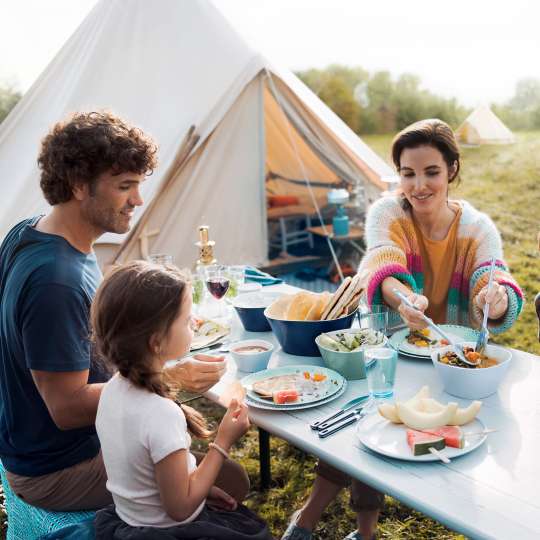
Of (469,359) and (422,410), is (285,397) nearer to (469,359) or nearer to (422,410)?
(422,410)

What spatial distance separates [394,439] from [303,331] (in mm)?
638

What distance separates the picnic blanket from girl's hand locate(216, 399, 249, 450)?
21 cm

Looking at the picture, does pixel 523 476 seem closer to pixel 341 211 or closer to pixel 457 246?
pixel 457 246

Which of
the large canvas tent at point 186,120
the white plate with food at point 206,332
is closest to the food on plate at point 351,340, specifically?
the white plate with food at point 206,332

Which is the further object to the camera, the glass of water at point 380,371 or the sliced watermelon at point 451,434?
the glass of water at point 380,371

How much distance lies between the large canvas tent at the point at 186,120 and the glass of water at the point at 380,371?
11.9ft

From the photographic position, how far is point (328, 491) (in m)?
2.43

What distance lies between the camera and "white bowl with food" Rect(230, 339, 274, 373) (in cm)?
202

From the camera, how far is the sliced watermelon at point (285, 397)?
5.85ft

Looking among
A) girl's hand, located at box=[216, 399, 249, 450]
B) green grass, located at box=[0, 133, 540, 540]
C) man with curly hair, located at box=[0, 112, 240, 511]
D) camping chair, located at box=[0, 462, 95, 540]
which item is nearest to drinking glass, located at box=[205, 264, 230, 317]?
man with curly hair, located at box=[0, 112, 240, 511]

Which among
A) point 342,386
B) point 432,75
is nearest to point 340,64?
point 432,75

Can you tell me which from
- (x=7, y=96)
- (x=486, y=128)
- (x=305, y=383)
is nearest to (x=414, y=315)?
(x=305, y=383)

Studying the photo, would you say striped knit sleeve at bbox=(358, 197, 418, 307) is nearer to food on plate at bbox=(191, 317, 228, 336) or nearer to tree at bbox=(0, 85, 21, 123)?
food on plate at bbox=(191, 317, 228, 336)

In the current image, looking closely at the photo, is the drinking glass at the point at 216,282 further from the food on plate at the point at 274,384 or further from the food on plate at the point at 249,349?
the food on plate at the point at 274,384
